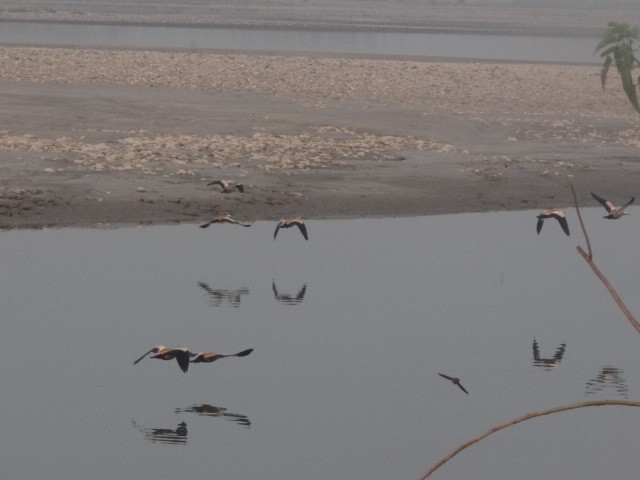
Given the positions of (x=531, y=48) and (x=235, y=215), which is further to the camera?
(x=531, y=48)

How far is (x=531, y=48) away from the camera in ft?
218

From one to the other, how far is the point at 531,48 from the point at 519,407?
57518 millimetres

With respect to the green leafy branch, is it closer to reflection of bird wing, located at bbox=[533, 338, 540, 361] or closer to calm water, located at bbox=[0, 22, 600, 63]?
reflection of bird wing, located at bbox=[533, 338, 540, 361]

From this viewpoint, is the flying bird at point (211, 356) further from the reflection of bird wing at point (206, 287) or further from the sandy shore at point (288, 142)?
the sandy shore at point (288, 142)

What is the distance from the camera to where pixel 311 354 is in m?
11.7

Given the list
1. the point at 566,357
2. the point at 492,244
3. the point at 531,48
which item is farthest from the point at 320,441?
the point at 531,48

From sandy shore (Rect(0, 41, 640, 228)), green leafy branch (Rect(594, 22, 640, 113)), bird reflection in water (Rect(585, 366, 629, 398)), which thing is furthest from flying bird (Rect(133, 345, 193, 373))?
sandy shore (Rect(0, 41, 640, 228))

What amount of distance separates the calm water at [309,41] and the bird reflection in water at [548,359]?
39262 mm

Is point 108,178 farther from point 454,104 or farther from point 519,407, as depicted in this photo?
point 454,104

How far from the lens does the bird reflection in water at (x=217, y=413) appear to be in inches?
390

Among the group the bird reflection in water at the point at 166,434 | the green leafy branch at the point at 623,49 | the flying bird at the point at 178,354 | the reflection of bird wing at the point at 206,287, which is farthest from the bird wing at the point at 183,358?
the green leafy branch at the point at 623,49

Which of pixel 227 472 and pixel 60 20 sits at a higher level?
pixel 60 20

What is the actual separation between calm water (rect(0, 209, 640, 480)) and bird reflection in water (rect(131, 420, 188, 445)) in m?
0.02

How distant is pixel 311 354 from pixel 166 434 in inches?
94.3
